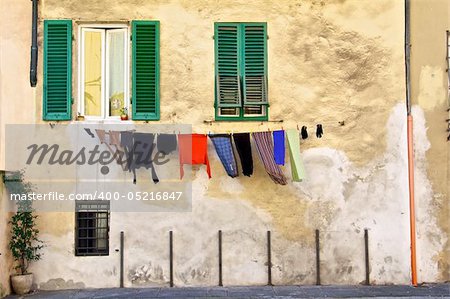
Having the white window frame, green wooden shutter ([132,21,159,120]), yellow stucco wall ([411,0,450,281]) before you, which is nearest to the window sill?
the white window frame

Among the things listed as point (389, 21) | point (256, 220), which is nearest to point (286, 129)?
point (256, 220)

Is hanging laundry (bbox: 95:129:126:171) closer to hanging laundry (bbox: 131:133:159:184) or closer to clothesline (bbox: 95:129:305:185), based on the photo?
clothesline (bbox: 95:129:305:185)

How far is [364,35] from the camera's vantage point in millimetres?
10055

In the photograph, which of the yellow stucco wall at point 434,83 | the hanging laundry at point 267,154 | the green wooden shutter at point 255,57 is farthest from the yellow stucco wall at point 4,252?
the yellow stucco wall at point 434,83

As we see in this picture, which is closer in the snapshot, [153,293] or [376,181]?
[153,293]

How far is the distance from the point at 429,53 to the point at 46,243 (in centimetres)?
742

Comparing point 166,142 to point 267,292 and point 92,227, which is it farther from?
point 267,292

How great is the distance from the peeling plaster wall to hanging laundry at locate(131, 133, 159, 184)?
50 centimetres

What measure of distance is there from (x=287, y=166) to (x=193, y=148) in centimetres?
166

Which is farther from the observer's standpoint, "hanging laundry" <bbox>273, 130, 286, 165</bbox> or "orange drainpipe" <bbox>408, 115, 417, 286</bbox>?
"orange drainpipe" <bbox>408, 115, 417, 286</bbox>

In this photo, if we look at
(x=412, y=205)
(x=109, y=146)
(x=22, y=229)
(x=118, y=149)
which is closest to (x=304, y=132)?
(x=412, y=205)

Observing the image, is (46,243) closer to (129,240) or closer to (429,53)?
(129,240)

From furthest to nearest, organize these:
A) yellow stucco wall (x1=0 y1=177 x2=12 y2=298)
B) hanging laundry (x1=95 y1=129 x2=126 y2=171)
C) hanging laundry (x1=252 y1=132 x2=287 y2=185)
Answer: hanging laundry (x1=95 y1=129 x2=126 y2=171) → hanging laundry (x1=252 y1=132 x2=287 y2=185) → yellow stucco wall (x1=0 y1=177 x2=12 y2=298)

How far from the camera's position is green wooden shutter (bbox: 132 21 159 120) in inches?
384
